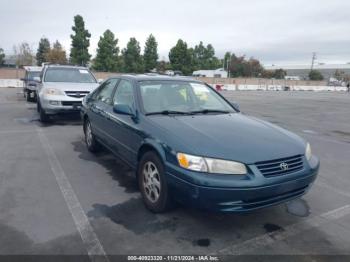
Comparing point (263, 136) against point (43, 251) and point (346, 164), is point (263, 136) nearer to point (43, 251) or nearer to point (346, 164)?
point (43, 251)

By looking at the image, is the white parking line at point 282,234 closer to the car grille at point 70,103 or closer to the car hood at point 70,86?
the car grille at point 70,103

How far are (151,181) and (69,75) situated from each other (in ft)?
25.6

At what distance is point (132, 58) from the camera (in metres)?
56.6

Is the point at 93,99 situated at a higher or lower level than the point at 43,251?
higher

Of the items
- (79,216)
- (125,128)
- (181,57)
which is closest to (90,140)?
(125,128)

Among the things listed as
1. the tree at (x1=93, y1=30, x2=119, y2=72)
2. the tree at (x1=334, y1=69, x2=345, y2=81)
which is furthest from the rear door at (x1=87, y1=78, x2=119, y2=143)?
the tree at (x1=334, y1=69, x2=345, y2=81)

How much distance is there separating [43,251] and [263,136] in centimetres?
255

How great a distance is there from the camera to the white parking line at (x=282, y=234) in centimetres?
303

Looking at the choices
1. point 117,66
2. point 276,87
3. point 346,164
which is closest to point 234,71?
point 276,87

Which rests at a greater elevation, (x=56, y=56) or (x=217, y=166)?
(x=56, y=56)

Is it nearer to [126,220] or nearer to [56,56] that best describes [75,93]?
[126,220]

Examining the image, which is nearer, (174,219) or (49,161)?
(174,219)

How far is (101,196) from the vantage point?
4.23 meters

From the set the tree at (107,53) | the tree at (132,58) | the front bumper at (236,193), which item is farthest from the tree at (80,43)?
the front bumper at (236,193)
